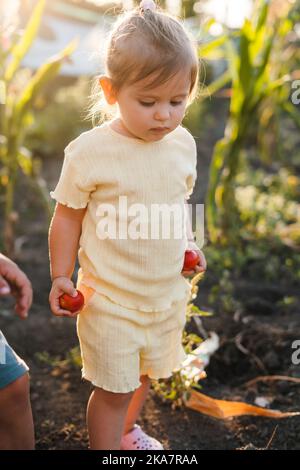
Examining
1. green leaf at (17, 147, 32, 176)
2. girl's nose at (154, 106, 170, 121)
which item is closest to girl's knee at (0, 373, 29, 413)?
girl's nose at (154, 106, 170, 121)

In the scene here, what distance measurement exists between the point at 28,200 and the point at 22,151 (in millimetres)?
1287

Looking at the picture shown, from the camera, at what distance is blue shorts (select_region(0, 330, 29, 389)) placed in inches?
67.9

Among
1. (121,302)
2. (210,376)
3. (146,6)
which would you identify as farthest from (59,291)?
(210,376)

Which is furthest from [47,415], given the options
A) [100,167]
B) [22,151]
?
[22,151]

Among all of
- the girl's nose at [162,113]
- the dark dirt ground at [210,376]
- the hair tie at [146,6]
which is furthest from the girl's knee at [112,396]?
the hair tie at [146,6]

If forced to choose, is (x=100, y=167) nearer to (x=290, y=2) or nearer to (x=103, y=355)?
(x=103, y=355)

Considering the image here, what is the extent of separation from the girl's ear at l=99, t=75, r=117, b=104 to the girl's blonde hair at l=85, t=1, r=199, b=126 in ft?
0.05

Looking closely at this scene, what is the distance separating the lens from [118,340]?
6.03 feet

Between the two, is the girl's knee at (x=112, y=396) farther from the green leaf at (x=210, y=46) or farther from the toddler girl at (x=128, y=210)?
the green leaf at (x=210, y=46)

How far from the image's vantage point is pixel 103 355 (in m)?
1.86

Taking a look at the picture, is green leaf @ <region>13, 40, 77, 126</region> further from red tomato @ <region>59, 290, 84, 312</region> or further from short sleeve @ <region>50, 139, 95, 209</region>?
red tomato @ <region>59, 290, 84, 312</region>

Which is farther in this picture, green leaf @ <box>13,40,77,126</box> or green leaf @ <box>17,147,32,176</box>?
green leaf @ <box>17,147,32,176</box>

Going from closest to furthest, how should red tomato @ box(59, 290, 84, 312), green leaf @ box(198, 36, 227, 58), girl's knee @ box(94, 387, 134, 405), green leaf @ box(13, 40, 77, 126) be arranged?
red tomato @ box(59, 290, 84, 312) < girl's knee @ box(94, 387, 134, 405) < green leaf @ box(13, 40, 77, 126) < green leaf @ box(198, 36, 227, 58)

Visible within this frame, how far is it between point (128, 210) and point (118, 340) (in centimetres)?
36
